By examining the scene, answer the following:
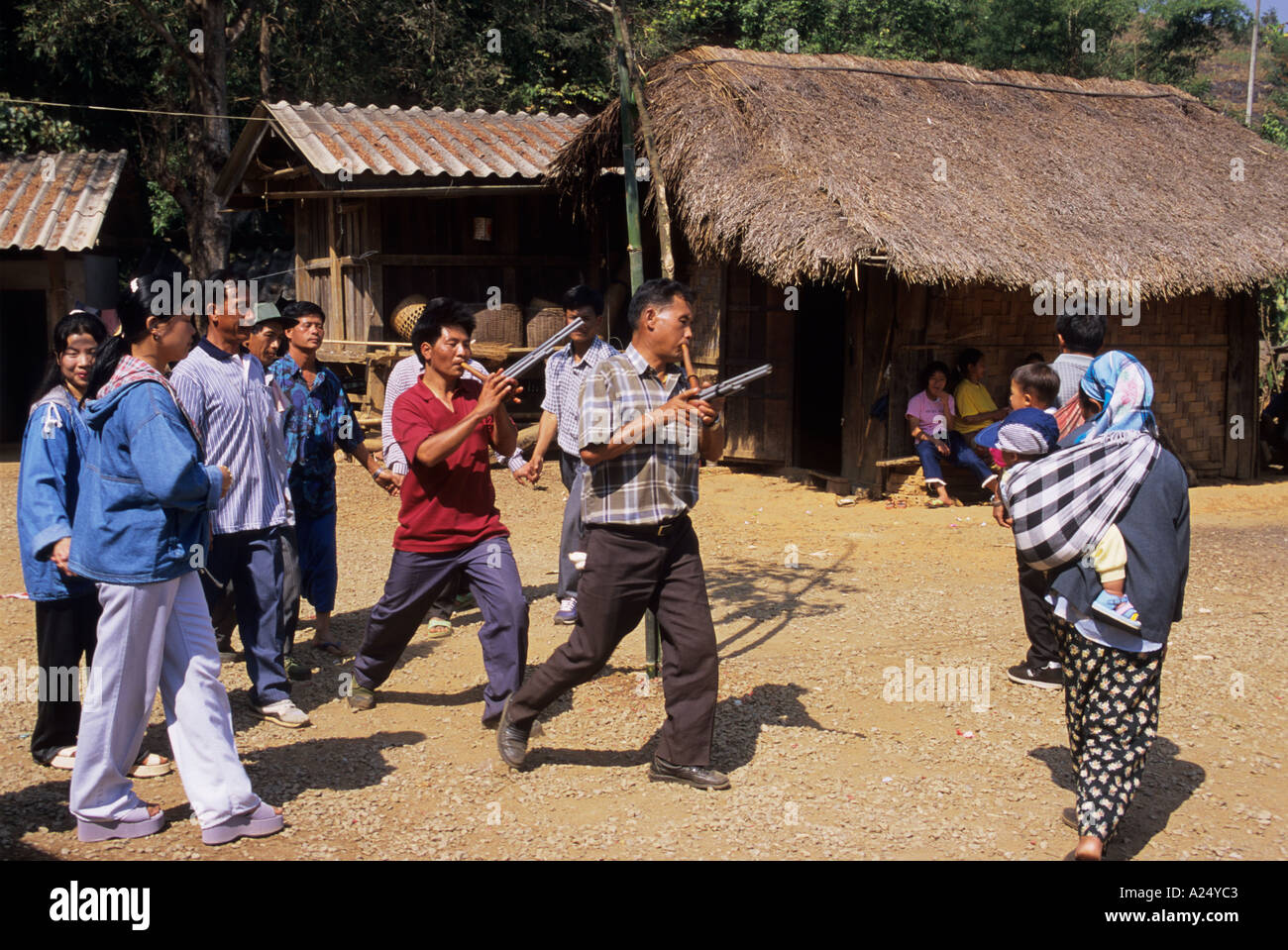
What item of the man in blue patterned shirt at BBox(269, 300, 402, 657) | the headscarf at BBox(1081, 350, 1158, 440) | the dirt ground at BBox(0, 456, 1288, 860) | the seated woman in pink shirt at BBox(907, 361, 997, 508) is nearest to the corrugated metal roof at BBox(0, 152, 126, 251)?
the dirt ground at BBox(0, 456, 1288, 860)

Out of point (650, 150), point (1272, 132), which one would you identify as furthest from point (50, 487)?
Result: point (1272, 132)

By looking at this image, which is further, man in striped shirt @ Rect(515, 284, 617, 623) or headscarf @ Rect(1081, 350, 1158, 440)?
man in striped shirt @ Rect(515, 284, 617, 623)

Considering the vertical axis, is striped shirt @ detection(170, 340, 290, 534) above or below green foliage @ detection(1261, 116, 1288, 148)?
below

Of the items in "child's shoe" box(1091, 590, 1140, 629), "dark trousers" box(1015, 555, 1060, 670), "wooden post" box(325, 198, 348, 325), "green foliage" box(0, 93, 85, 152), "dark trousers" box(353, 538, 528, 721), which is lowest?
"dark trousers" box(1015, 555, 1060, 670)

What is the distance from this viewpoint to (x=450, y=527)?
4.64 m

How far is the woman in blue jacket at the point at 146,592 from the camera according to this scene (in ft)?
11.6

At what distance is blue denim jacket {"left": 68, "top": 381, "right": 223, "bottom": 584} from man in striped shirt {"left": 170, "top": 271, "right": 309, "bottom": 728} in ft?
4.09

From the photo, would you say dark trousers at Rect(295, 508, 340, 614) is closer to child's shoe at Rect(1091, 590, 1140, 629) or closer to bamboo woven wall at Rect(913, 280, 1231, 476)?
child's shoe at Rect(1091, 590, 1140, 629)

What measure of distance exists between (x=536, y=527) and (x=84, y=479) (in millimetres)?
5943

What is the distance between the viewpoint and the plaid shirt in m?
4.05

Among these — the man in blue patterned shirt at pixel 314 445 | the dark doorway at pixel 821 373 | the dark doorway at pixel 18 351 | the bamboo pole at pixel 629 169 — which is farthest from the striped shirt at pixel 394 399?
the dark doorway at pixel 18 351

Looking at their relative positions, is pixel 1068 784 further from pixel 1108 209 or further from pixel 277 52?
pixel 277 52

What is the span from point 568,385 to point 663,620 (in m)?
2.64

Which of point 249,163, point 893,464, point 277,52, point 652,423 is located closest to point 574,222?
point 249,163
